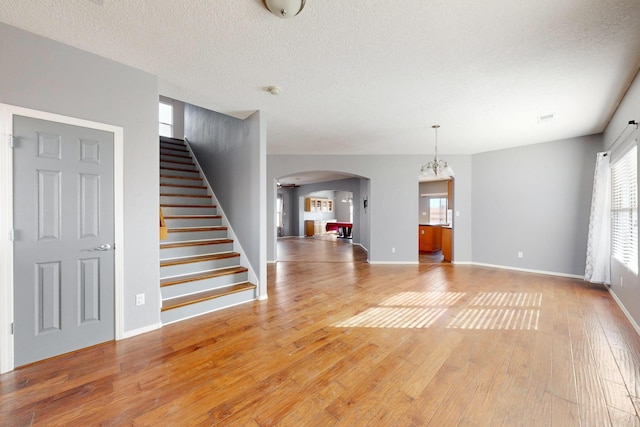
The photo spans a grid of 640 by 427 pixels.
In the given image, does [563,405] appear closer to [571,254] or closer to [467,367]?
[467,367]

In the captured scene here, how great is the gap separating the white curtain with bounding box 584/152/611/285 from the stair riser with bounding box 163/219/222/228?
6.18m

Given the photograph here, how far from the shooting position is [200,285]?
3398mm

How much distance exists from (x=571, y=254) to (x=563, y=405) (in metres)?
4.62

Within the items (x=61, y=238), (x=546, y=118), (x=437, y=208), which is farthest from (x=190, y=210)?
(x=437, y=208)

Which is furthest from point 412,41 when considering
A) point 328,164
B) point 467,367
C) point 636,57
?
point 328,164

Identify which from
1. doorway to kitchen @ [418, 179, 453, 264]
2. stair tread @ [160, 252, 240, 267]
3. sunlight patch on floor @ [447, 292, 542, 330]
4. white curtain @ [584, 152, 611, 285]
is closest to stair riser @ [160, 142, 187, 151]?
stair tread @ [160, 252, 240, 267]

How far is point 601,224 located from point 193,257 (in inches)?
248

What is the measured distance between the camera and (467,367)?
2.10 m

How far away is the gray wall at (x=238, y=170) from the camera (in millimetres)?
3727

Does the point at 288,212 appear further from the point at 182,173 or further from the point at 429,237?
the point at 182,173

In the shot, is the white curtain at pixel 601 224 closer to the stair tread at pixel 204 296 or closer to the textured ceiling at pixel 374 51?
the textured ceiling at pixel 374 51

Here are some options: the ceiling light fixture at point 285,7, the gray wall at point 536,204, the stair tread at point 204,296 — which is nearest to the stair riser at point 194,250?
the stair tread at point 204,296

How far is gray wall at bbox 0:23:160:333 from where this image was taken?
6.81 feet

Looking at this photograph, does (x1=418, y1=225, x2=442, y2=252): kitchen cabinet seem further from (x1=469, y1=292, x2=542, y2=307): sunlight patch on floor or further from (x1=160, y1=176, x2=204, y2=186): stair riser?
(x1=160, y1=176, x2=204, y2=186): stair riser
